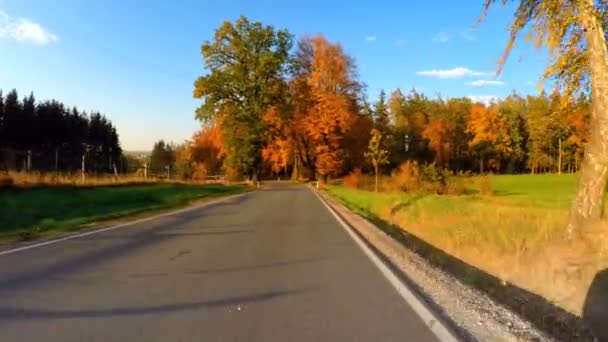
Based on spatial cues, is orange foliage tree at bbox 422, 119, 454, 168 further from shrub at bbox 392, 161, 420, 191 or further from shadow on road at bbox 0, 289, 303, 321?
shadow on road at bbox 0, 289, 303, 321

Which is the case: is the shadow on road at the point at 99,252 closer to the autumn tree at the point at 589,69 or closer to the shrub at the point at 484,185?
the autumn tree at the point at 589,69

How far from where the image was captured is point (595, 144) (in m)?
13.0

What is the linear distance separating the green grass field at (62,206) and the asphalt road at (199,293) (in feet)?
15.6

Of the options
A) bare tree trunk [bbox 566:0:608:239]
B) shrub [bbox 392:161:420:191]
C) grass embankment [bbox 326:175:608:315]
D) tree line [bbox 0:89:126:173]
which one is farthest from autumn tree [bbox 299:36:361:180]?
bare tree trunk [bbox 566:0:608:239]

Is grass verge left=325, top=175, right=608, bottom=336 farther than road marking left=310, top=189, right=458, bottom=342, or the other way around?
grass verge left=325, top=175, right=608, bottom=336

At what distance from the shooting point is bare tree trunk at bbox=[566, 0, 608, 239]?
12789 millimetres

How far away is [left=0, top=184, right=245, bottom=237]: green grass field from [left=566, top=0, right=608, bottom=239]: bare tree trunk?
1364 cm

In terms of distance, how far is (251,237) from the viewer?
14.2m

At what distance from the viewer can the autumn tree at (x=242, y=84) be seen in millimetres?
64062

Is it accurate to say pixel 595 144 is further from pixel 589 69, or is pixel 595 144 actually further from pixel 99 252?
pixel 99 252

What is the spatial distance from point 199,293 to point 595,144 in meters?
10.2

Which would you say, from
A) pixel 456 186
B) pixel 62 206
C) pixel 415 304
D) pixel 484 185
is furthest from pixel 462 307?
pixel 456 186

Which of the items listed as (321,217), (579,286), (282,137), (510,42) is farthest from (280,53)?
(579,286)

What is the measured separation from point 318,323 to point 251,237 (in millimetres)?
8387
